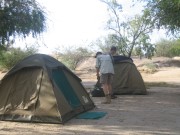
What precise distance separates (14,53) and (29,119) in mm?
28993

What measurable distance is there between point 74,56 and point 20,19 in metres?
27.3

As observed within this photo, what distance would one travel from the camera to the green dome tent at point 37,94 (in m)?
8.77

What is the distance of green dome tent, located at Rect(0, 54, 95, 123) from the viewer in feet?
28.8

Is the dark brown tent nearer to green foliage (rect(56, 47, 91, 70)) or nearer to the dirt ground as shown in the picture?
the dirt ground

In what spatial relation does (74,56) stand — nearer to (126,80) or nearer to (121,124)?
(126,80)

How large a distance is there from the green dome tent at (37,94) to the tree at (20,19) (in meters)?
3.65

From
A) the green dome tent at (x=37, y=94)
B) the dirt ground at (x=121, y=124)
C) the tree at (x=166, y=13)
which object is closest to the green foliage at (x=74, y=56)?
the tree at (x=166, y=13)

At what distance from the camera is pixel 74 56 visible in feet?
132

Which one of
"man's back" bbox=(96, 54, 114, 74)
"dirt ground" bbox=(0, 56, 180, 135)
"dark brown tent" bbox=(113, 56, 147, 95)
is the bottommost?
"dirt ground" bbox=(0, 56, 180, 135)

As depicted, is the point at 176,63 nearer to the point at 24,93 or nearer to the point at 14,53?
the point at 14,53

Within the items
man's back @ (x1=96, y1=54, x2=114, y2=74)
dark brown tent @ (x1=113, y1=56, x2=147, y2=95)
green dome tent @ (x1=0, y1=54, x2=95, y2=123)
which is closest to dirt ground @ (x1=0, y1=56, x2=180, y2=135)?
green dome tent @ (x1=0, y1=54, x2=95, y2=123)

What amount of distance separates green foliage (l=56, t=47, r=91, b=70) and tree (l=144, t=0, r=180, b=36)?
900 inches

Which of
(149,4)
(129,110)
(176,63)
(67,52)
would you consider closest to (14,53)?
(67,52)

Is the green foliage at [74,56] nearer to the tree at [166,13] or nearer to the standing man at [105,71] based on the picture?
the tree at [166,13]
